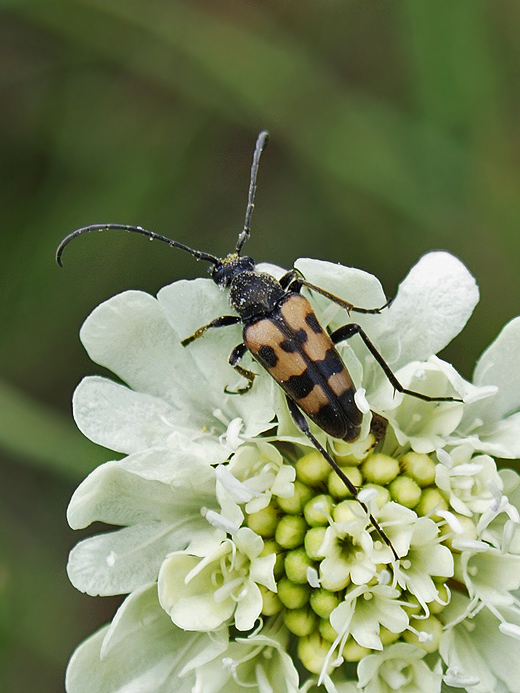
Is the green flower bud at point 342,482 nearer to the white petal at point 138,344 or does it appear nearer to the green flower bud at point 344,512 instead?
the green flower bud at point 344,512

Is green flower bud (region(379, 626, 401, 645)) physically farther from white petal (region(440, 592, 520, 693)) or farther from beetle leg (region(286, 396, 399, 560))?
beetle leg (region(286, 396, 399, 560))

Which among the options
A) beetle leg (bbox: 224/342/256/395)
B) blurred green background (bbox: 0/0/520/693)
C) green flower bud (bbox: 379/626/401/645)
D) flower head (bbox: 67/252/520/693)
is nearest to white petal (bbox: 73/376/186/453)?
flower head (bbox: 67/252/520/693)

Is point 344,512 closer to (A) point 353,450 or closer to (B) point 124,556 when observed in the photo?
(A) point 353,450

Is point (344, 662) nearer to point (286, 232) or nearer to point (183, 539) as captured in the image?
point (183, 539)

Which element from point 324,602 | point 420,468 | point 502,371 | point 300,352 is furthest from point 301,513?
point 502,371

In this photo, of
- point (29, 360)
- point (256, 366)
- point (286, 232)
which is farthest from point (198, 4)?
point (256, 366)

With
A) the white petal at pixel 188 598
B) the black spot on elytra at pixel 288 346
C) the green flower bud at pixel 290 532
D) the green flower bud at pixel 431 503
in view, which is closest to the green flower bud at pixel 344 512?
the green flower bud at pixel 290 532
